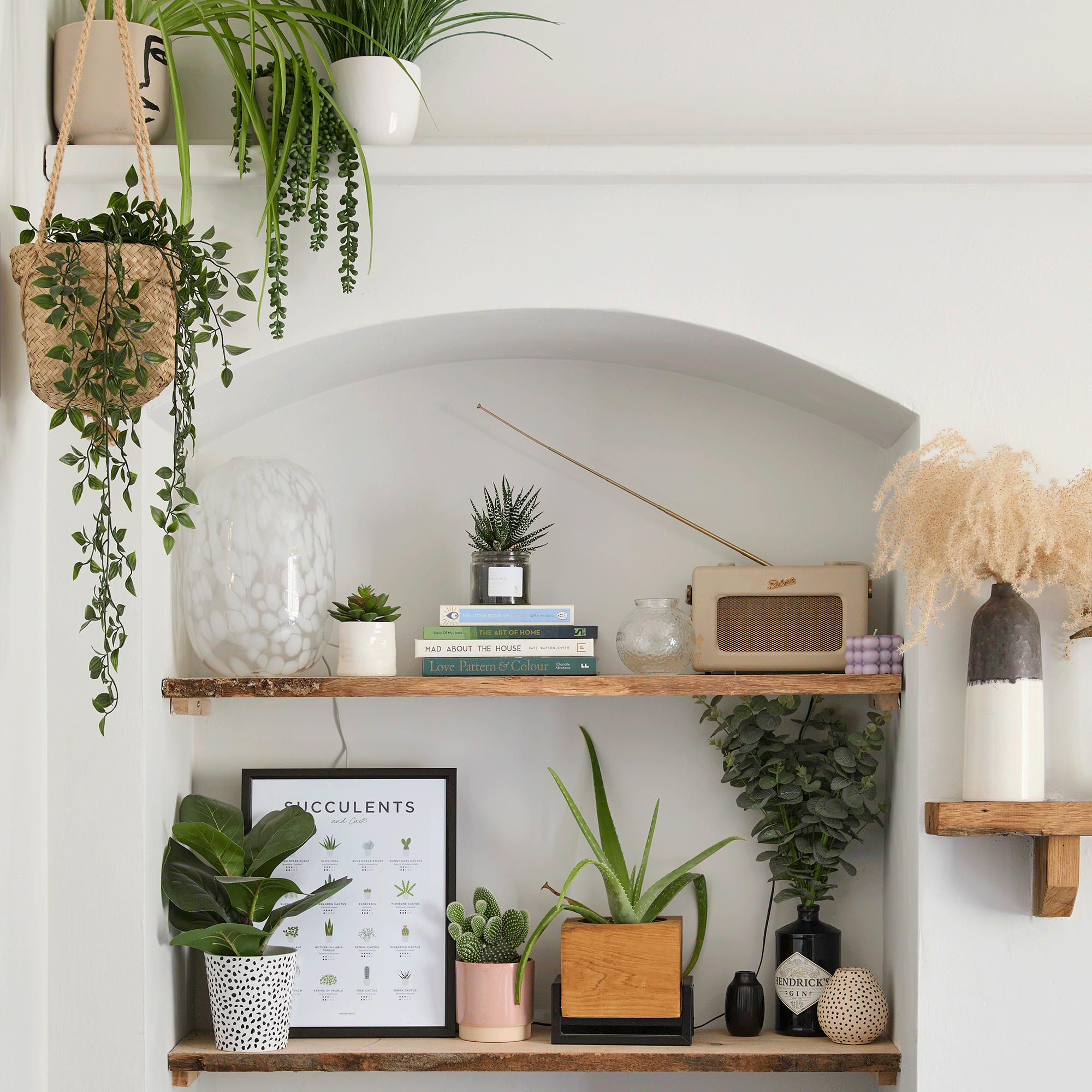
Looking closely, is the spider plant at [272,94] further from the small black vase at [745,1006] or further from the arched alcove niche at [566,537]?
the small black vase at [745,1006]

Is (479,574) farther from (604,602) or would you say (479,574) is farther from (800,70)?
(800,70)

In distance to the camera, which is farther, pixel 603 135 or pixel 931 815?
pixel 603 135

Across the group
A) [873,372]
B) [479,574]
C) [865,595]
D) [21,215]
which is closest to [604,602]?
[479,574]

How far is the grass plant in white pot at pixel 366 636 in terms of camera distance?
1751 mm

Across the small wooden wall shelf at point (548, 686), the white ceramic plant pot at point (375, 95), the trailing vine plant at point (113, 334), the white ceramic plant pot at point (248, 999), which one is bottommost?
the white ceramic plant pot at point (248, 999)

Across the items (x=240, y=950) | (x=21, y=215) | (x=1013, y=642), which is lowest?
(x=240, y=950)

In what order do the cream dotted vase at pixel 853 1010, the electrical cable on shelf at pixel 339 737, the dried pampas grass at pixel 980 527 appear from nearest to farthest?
the dried pampas grass at pixel 980 527, the cream dotted vase at pixel 853 1010, the electrical cable on shelf at pixel 339 737

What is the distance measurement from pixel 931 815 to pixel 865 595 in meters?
0.38

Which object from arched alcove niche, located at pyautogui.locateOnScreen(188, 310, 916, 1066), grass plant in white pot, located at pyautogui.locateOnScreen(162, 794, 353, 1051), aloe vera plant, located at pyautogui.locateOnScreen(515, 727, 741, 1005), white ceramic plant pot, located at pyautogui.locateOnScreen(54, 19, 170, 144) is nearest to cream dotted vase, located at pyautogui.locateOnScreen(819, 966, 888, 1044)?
arched alcove niche, located at pyautogui.locateOnScreen(188, 310, 916, 1066)

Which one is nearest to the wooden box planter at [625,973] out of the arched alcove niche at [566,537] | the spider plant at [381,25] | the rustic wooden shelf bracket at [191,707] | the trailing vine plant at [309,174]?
the arched alcove niche at [566,537]

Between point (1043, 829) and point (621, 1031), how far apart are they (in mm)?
734

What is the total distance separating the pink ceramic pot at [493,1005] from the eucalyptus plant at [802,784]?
49 cm

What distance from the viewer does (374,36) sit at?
163 centimetres

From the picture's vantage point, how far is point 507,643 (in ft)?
5.71
